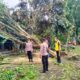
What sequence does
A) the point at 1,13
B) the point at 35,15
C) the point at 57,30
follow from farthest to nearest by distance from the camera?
the point at 57,30, the point at 35,15, the point at 1,13

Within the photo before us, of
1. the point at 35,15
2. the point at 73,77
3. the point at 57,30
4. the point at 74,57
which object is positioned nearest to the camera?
the point at 73,77

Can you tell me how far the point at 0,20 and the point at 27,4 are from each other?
3.63m

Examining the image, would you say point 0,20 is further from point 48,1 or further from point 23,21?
point 48,1

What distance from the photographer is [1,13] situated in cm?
2223

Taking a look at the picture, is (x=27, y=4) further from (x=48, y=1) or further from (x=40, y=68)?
(x=40, y=68)

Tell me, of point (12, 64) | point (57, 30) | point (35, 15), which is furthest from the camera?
point (57, 30)

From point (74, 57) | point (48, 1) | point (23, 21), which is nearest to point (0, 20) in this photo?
point (23, 21)

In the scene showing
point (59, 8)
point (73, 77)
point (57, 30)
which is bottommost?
point (73, 77)

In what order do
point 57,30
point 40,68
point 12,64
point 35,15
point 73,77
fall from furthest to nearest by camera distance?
point 57,30, point 35,15, point 12,64, point 40,68, point 73,77

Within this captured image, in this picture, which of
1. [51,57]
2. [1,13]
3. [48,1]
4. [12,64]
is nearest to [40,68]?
[12,64]

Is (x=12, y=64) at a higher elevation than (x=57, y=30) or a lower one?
lower

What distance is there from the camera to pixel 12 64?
59.6ft

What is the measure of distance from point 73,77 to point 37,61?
5.42 metres

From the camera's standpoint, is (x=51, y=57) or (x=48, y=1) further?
(x=48, y=1)
